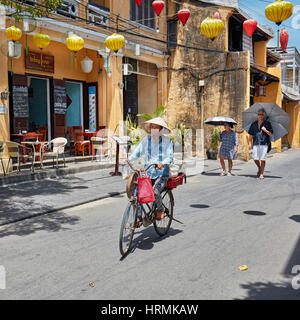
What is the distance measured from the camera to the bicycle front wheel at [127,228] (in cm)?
437

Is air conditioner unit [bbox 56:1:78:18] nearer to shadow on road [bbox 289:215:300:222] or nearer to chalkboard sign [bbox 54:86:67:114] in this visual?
chalkboard sign [bbox 54:86:67:114]

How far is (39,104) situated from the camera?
14305 mm

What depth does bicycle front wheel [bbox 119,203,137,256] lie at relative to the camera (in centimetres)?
437

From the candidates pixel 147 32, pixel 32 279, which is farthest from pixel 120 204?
pixel 147 32

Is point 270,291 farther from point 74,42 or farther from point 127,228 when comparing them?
point 74,42

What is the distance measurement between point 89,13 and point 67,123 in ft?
14.8

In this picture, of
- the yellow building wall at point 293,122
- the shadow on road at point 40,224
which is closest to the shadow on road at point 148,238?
the shadow on road at point 40,224

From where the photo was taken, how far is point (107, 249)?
474 centimetres

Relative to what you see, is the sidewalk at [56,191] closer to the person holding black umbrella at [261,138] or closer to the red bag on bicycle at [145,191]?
the red bag on bicycle at [145,191]

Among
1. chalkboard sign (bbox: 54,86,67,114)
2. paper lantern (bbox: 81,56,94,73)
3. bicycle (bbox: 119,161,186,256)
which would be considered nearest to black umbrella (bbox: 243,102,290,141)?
bicycle (bbox: 119,161,186,256)

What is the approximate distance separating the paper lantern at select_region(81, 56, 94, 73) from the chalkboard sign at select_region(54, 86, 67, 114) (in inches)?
47.1
